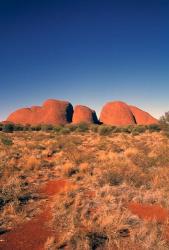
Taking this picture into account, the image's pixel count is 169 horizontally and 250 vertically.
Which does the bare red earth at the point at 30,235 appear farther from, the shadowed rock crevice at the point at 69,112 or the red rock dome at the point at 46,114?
the shadowed rock crevice at the point at 69,112

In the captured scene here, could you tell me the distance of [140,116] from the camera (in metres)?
76.9

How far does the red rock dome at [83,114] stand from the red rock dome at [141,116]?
12030 millimetres

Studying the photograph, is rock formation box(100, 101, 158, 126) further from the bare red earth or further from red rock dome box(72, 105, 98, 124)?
the bare red earth

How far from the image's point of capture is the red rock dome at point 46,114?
7362 centimetres

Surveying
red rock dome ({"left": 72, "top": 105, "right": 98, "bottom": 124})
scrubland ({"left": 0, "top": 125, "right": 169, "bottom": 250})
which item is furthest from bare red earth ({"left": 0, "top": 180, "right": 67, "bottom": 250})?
red rock dome ({"left": 72, "top": 105, "right": 98, "bottom": 124})

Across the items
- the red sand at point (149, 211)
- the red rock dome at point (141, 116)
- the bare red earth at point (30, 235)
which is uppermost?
the red rock dome at point (141, 116)

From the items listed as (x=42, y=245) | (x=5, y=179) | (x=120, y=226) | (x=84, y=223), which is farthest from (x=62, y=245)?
(x=5, y=179)

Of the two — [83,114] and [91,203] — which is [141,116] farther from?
[91,203]

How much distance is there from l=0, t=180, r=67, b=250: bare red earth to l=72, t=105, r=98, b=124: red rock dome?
66921 mm

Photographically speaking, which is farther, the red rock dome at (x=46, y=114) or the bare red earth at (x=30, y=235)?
the red rock dome at (x=46, y=114)

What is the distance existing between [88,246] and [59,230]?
1029 millimetres

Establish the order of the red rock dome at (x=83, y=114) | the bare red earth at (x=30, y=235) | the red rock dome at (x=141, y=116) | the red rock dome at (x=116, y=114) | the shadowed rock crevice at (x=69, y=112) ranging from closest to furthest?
the bare red earth at (x=30, y=235), the red rock dome at (x=116, y=114), the red rock dome at (x=83, y=114), the red rock dome at (x=141, y=116), the shadowed rock crevice at (x=69, y=112)

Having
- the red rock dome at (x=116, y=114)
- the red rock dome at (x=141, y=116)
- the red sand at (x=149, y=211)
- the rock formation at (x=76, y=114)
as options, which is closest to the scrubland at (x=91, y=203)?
the red sand at (x=149, y=211)

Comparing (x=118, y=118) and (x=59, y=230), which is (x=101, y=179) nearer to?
(x=59, y=230)
